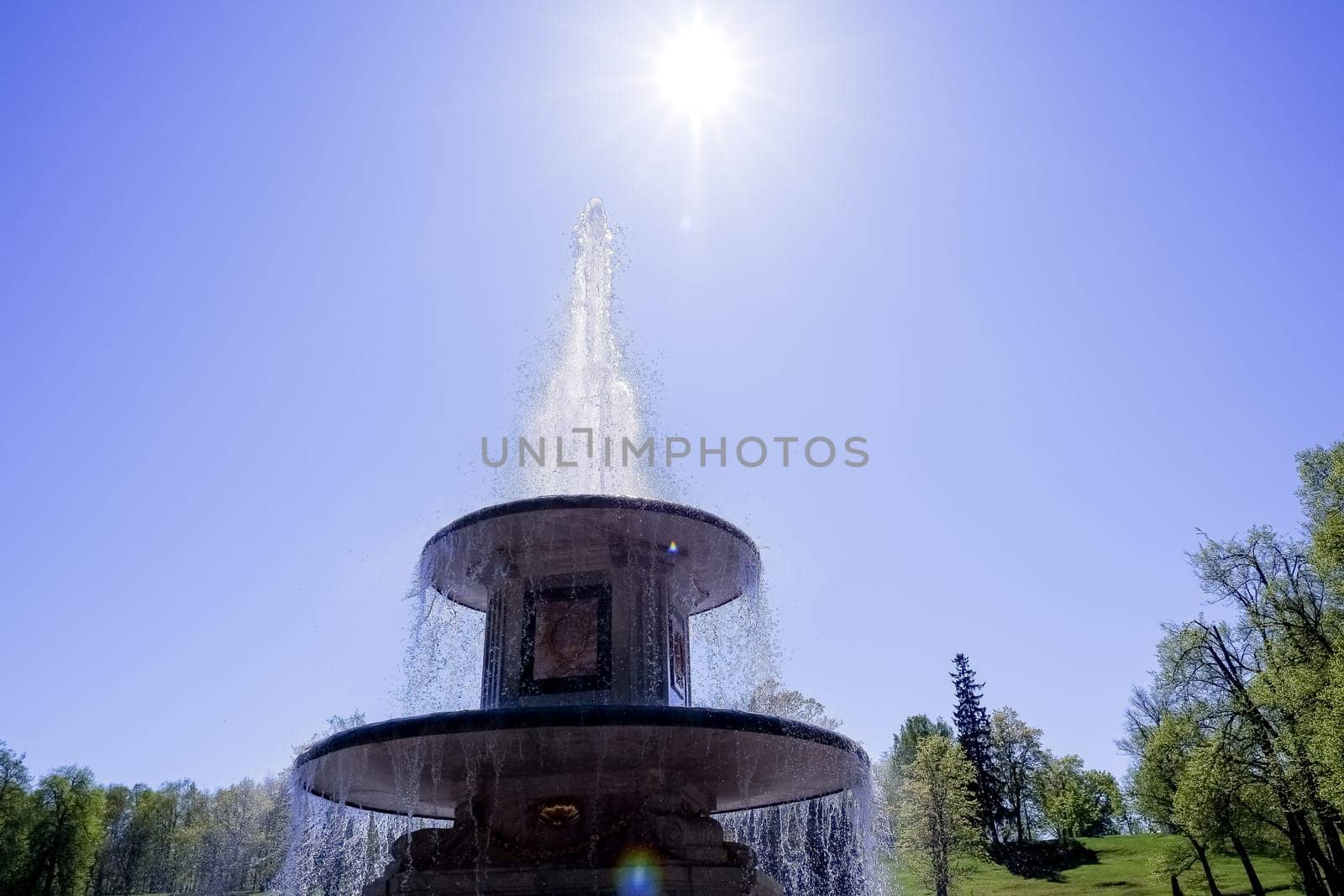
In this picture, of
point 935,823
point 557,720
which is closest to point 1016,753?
point 935,823

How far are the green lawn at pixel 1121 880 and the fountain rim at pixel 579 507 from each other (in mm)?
35561

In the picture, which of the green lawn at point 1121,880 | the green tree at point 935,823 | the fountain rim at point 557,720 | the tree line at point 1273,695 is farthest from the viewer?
the green lawn at point 1121,880

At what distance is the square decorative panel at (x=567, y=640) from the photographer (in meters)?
11.0

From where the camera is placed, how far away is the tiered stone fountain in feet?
29.3

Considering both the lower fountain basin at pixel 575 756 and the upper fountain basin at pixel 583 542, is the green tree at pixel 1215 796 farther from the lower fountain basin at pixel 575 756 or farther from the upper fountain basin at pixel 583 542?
the upper fountain basin at pixel 583 542

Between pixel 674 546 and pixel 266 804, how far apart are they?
59.1 metres

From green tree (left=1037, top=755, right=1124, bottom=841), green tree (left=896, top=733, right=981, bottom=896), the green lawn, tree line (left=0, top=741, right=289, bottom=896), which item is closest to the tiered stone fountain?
tree line (left=0, top=741, right=289, bottom=896)

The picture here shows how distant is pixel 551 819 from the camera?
385 inches

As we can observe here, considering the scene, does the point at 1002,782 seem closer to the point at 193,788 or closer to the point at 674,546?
the point at 674,546

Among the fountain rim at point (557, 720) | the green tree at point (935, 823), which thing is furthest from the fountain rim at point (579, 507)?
the green tree at point (935, 823)

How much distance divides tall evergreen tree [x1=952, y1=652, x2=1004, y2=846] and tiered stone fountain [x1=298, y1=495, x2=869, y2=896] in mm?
54147

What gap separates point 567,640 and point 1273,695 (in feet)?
64.4

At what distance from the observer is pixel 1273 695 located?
21969mm

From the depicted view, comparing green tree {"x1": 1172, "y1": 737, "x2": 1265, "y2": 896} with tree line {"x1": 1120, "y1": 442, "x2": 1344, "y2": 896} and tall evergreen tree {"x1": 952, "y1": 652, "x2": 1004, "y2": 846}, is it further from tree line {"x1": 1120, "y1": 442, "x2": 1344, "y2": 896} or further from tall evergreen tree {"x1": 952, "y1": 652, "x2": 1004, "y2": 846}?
tall evergreen tree {"x1": 952, "y1": 652, "x2": 1004, "y2": 846}
